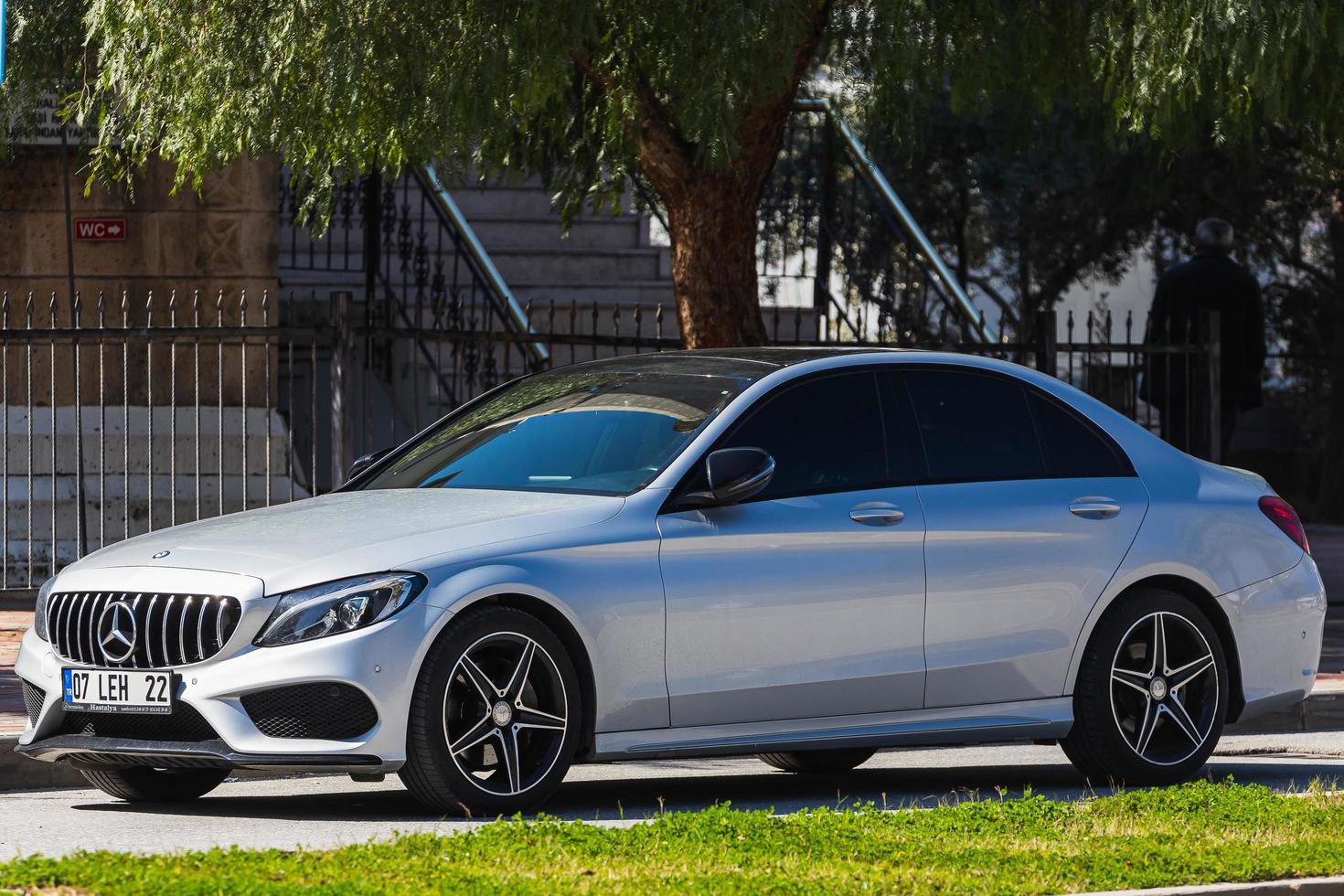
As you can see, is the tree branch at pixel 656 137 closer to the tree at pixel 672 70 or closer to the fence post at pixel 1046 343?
the tree at pixel 672 70

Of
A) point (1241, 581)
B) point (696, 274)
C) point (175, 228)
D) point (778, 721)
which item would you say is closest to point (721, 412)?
point (778, 721)

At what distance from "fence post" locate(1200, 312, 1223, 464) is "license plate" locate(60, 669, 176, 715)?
32.0 ft

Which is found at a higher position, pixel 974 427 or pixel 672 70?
pixel 672 70


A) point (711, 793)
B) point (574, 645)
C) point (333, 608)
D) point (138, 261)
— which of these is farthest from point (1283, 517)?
point (138, 261)

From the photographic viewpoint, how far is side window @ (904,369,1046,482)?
8461mm

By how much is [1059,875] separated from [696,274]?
746cm

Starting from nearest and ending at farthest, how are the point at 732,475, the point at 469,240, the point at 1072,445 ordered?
1. the point at 732,475
2. the point at 1072,445
3. the point at 469,240

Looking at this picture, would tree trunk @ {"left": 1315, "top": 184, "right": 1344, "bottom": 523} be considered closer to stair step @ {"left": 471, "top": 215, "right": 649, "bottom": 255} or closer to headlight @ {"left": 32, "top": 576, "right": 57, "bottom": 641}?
stair step @ {"left": 471, "top": 215, "right": 649, "bottom": 255}

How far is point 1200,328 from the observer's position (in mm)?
15672

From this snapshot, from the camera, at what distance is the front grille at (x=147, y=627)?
7.09 meters

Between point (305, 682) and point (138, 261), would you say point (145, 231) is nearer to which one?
point (138, 261)

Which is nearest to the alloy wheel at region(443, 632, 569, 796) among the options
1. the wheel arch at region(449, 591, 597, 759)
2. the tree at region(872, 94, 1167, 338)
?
the wheel arch at region(449, 591, 597, 759)

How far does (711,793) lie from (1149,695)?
5.56 feet

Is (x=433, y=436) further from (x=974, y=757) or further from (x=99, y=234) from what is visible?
(x=99, y=234)
